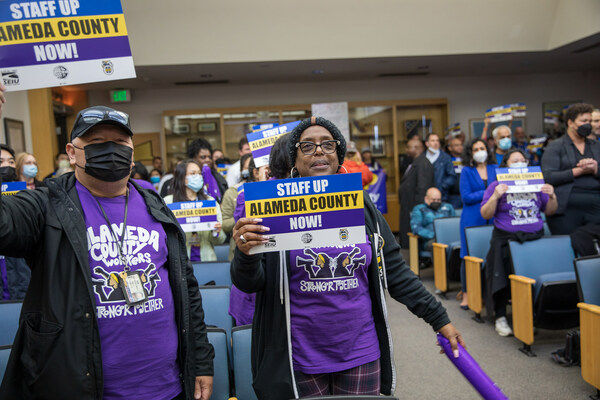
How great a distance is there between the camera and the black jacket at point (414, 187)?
6.22 m

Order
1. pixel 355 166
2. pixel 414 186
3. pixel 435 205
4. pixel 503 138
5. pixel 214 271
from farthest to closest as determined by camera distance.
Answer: pixel 414 186
pixel 435 205
pixel 355 166
pixel 503 138
pixel 214 271

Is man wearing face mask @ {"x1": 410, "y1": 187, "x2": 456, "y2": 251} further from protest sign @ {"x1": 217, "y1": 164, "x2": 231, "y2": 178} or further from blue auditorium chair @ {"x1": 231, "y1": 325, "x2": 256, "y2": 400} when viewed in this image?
blue auditorium chair @ {"x1": 231, "y1": 325, "x2": 256, "y2": 400}

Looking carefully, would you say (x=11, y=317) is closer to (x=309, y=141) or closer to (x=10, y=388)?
(x=10, y=388)

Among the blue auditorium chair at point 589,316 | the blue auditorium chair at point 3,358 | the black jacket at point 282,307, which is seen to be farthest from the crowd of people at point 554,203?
the blue auditorium chair at point 3,358

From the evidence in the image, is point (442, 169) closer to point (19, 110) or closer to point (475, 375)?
point (475, 375)

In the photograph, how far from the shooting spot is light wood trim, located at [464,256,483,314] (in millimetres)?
4266

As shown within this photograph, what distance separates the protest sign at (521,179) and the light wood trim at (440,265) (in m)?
1.46

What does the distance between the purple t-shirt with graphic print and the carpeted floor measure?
5.92 feet

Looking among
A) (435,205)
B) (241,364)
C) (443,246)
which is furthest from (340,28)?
(241,364)

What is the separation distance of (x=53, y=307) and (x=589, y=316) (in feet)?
9.38

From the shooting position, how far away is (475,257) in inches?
174

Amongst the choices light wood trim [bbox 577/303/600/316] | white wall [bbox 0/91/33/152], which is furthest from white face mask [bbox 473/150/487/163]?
white wall [bbox 0/91/33/152]

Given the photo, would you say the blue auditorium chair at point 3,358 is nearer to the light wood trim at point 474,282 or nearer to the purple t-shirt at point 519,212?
the purple t-shirt at point 519,212

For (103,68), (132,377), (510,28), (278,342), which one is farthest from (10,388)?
(510,28)
